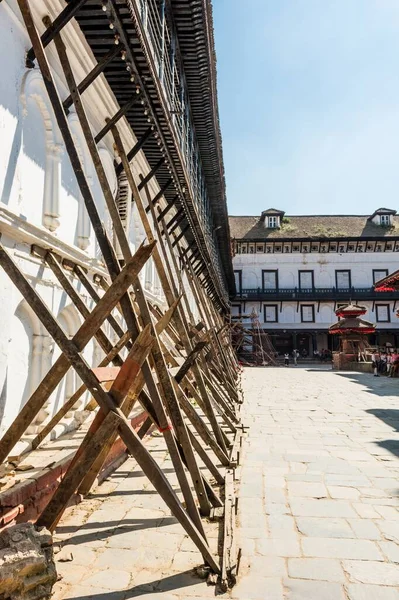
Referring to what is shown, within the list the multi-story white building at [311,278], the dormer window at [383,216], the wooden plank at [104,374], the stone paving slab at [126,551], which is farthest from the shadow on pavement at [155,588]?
the dormer window at [383,216]

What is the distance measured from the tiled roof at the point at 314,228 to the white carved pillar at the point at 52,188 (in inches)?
1401

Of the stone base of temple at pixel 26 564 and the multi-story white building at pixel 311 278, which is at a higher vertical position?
the multi-story white building at pixel 311 278

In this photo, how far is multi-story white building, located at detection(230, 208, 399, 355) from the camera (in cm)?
3962

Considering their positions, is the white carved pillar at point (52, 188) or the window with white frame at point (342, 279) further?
the window with white frame at point (342, 279)

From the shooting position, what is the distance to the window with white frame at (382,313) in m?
39.3

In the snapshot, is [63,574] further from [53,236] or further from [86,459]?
[53,236]

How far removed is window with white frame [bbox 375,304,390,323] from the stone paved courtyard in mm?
34394

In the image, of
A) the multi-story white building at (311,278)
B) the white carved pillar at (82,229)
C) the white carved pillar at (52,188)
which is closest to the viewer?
the white carved pillar at (52,188)

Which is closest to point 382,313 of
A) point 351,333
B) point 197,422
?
point 351,333

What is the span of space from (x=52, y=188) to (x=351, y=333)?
2214 cm

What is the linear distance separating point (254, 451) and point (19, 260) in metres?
4.12

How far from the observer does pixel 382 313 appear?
39.7 meters

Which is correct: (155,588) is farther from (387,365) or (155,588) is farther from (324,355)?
(324,355)

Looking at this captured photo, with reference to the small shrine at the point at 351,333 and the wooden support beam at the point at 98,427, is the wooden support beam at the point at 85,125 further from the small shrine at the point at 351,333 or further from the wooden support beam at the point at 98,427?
the small shrine at the point at 351,333
